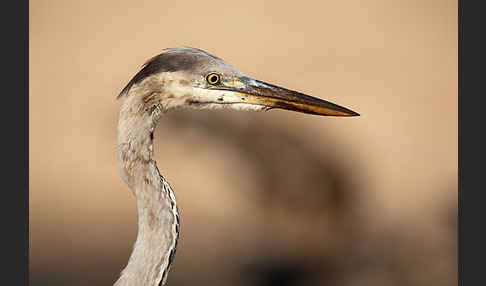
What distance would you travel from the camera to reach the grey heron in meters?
1.69

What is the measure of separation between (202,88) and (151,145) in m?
0.28

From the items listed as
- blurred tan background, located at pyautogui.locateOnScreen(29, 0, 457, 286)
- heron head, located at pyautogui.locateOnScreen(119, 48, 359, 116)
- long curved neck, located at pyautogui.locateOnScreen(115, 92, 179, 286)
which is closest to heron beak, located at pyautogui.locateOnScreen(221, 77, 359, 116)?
heron head, located at pyautogui.locateOnScreen(119, 48, 359, 116)

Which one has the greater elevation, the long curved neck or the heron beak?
the heron beak

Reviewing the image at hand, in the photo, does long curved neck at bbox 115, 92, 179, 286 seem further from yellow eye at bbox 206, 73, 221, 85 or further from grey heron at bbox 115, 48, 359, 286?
yellow eye at bbox 206, 73, 221, 85

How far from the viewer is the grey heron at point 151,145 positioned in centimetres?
169

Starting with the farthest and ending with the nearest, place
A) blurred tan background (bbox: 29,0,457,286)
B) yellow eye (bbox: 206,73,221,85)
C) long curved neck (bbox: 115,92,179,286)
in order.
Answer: blurred tan background (bbox: 29,0,457,286)
yellow eye (bbox: 206,73,221,85)
long curved neck (bbox: 115,92,179,286)

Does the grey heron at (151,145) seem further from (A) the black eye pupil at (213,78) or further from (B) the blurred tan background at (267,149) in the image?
(B) the blurred tan background at (267,149)

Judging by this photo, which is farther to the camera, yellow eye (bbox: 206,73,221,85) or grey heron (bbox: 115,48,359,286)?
yellow eye (bbox: 206,73,221,85)

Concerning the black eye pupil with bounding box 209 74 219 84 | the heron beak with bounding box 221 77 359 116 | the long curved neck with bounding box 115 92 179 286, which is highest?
the black eye pupil with bounding box 209 74 219 84

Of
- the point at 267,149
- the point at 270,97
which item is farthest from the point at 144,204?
the point at 267,149

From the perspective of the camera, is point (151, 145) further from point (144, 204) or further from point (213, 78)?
point (213, 78)

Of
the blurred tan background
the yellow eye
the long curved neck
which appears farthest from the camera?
the blurred tan background
